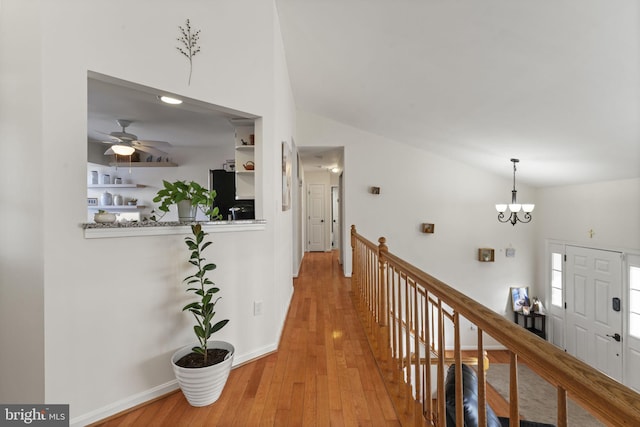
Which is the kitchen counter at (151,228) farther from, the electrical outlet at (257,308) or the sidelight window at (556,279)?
the sidelight window at (556,279)

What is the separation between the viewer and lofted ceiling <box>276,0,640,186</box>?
195 cm

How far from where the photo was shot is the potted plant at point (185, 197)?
1.88 m

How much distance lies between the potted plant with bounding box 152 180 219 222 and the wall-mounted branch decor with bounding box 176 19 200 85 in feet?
2.78

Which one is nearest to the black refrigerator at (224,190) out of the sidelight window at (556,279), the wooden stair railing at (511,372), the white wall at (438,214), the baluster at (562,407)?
the white wall at (438,214)

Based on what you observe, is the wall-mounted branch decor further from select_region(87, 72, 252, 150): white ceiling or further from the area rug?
the area rug

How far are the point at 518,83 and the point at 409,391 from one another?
2784mm

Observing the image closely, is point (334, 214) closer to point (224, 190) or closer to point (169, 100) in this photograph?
point (224, 190)

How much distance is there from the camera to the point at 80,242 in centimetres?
161

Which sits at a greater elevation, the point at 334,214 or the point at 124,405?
the point at 334,214

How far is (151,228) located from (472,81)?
10.3 ft

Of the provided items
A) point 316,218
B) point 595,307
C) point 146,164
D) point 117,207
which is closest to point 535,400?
point 595,307

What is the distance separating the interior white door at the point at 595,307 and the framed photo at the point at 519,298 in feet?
2.05

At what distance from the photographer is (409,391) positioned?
165 centimetres

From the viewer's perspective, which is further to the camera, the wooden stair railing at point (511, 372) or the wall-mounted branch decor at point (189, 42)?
the wall-mounted branch decor at point (189, 42)
